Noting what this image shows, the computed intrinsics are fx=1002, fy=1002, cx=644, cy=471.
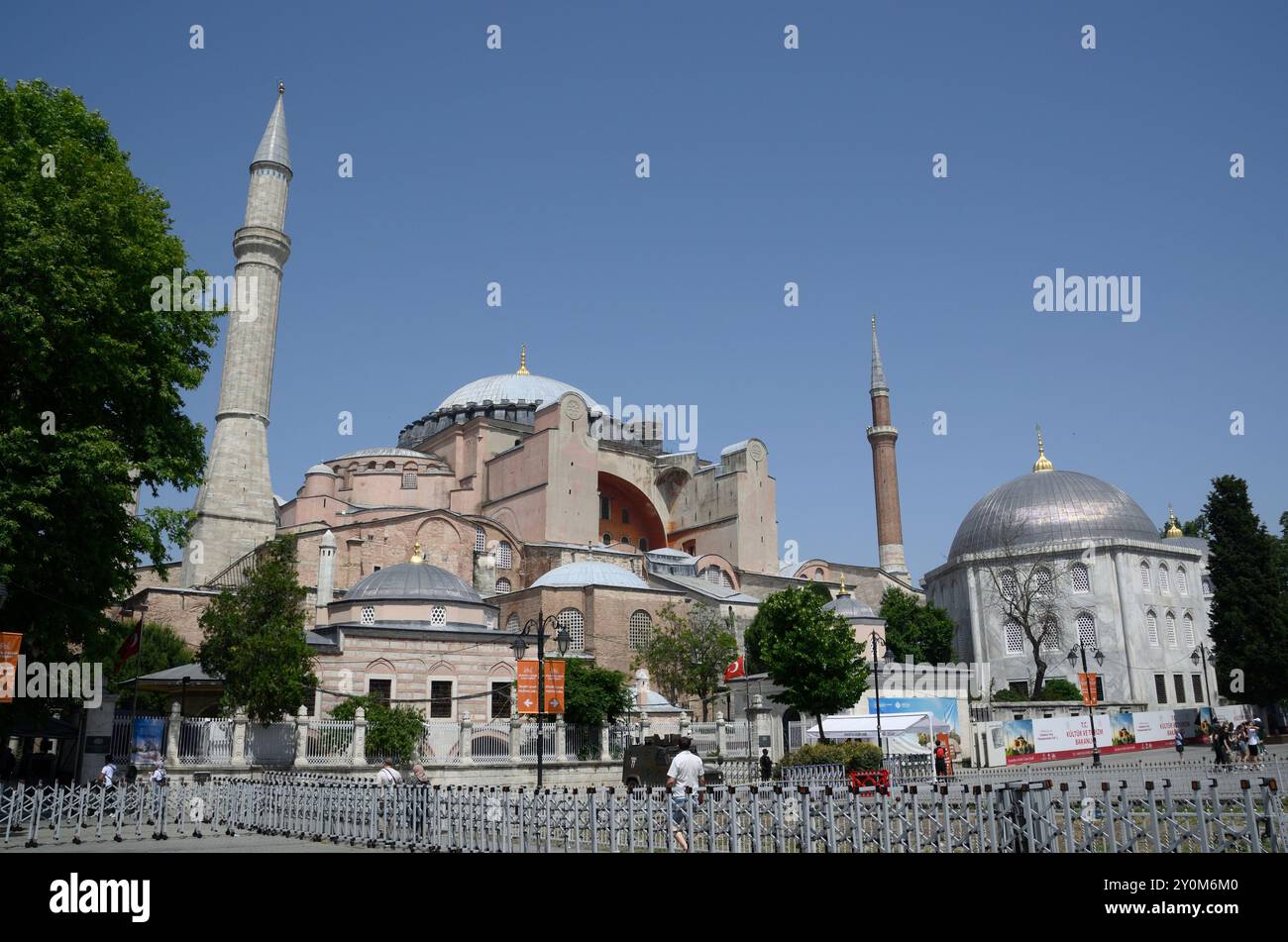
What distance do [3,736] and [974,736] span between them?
2556 cm

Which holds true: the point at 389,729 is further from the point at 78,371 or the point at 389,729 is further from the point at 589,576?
the point at 589,576

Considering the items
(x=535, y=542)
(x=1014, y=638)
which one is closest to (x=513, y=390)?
(x=535, y=542)

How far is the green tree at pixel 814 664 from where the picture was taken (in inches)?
1128

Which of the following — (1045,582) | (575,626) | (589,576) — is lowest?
(575,626)

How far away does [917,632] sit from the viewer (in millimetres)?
46844

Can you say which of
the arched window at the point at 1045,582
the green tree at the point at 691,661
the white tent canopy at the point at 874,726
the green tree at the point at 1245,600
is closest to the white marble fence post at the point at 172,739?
the green tree at the point at 691,661

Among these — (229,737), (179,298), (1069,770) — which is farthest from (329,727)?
(1069,770)

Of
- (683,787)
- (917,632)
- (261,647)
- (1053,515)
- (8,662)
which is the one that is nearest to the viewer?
(683,787)

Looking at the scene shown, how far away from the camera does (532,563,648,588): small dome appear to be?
36.4 m

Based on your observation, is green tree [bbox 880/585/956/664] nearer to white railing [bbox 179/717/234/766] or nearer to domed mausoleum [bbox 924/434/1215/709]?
domed mausoleum [bbox 924/434/1215/709]

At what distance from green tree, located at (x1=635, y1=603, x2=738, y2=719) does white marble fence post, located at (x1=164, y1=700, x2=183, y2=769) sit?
16627 millimetres

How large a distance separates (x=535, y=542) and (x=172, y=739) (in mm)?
22609

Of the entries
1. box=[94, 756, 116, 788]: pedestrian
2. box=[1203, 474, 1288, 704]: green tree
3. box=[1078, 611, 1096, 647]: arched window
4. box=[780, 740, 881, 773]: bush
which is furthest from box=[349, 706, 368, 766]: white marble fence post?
box=[1078, 611, 1096, 647]: arched window
